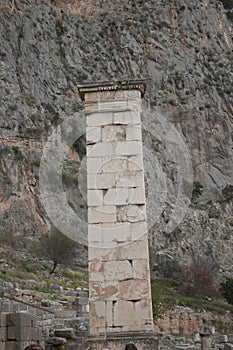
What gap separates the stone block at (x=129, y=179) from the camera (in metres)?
9.58

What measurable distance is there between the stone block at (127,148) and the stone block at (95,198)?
69 cm

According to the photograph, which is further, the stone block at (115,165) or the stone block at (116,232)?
the stone block at (115,165)

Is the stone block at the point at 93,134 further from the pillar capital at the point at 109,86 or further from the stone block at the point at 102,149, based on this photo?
the pillar capital at the point at 109,86

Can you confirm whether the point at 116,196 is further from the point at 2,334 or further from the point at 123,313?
the point at 2,334

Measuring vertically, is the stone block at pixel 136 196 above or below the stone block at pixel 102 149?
below

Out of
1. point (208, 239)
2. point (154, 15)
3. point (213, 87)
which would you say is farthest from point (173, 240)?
point (154, 15)

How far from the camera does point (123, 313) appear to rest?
906cm

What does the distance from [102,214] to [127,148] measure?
3.61 ft

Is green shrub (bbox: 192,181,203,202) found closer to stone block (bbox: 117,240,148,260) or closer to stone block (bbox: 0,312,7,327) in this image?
stone block (bbox: 0,312,7,327)

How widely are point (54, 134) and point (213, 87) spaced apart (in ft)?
71.9

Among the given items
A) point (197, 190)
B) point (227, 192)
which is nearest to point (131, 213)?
point (197, 190)

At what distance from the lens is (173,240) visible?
151 feet

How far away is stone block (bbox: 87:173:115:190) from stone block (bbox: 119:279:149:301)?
1.48 meters

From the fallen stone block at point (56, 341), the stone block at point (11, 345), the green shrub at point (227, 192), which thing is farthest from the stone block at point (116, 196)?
the green shrub at point (227, 192)
